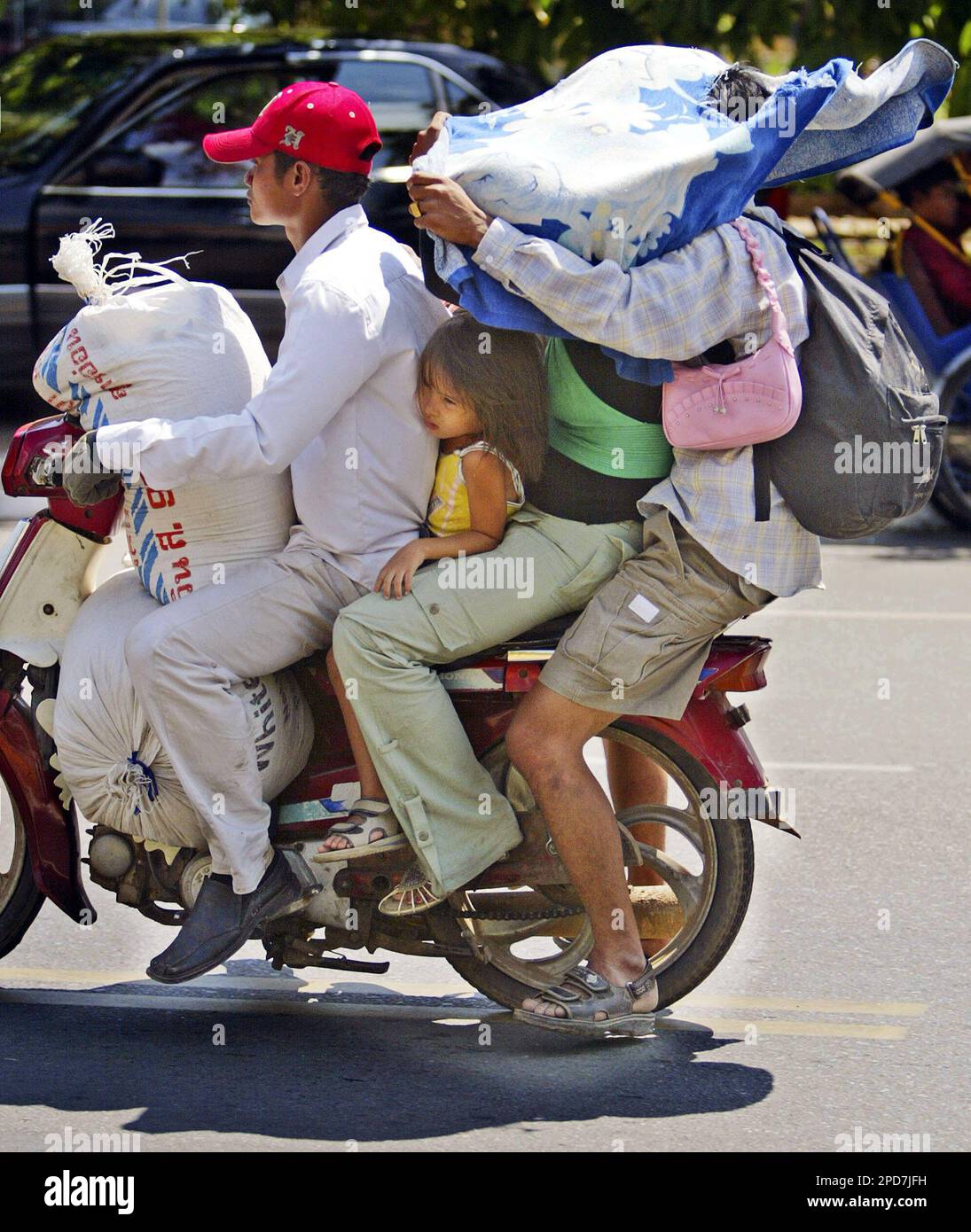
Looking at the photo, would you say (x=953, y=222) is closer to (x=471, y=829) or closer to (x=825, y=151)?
(x=825, y=151)

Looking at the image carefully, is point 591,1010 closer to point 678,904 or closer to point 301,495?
point 678,904

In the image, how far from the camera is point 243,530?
4.13m

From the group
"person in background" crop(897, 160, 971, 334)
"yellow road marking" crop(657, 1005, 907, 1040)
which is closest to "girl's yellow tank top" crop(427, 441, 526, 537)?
"yellow road marking" crop(657, 1005, 907, 1040)

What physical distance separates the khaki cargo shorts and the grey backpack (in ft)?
0.57

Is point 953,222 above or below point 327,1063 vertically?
above

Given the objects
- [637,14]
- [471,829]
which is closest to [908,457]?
[471,829]

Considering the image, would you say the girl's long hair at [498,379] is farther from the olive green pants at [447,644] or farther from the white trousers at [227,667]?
the white trousers at [227,667]

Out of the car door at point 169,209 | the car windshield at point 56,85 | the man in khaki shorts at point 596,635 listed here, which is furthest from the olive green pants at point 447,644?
the car windshield at point 56,85

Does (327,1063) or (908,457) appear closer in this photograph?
(908,457)

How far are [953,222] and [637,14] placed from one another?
2.73 meters

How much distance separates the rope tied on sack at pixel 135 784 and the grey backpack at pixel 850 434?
55.7 inches

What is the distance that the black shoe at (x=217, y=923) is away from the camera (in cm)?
395

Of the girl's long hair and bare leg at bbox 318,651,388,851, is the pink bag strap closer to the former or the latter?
the girl's long hair
